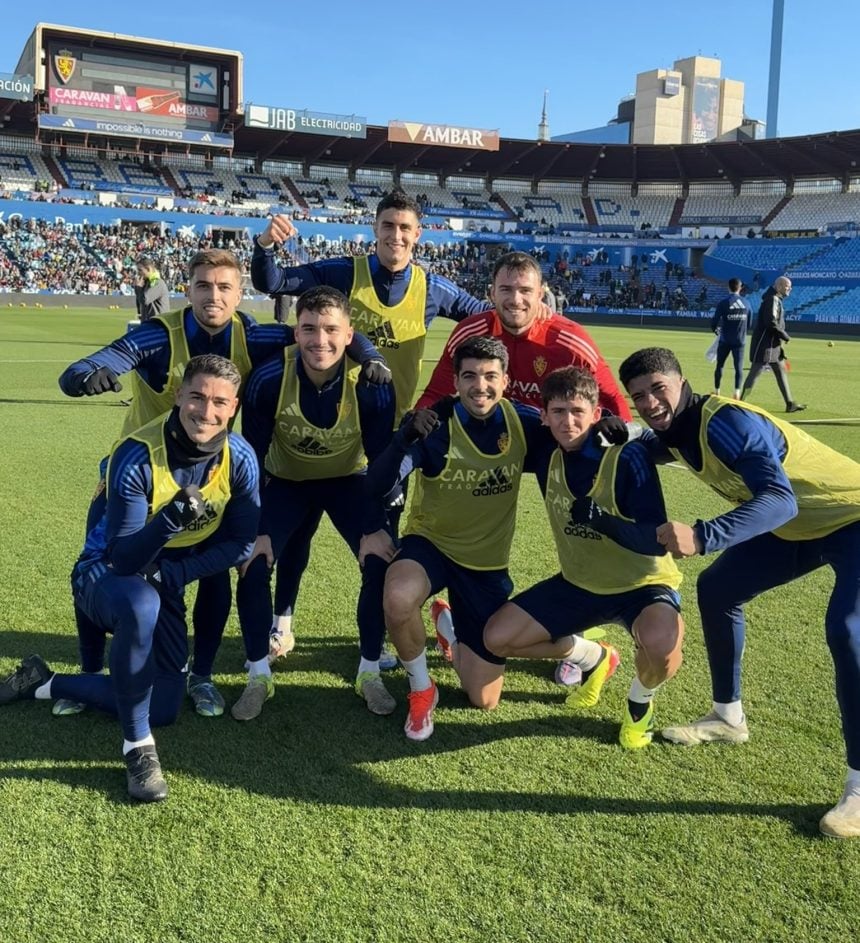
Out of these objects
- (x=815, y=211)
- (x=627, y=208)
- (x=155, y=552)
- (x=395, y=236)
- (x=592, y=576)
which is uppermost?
(x=627, y=208)

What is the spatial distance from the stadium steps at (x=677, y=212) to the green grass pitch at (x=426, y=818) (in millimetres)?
60064

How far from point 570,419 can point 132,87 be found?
5830cm

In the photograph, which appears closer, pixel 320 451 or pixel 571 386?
pixel 571 386

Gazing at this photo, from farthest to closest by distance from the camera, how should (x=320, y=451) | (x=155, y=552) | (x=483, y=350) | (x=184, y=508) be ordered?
(x=320, y=451) → (x=483, y=350) → (x=155, y=552) → (x=184, y=508)

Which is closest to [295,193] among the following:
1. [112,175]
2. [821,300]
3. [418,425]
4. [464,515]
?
[112,175]

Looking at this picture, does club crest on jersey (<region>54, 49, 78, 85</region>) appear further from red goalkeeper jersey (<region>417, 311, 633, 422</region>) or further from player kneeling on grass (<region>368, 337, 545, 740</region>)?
player kneeling on grass (<region>368, 337, 545, 740</region>)

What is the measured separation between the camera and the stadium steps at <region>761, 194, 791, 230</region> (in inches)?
2234

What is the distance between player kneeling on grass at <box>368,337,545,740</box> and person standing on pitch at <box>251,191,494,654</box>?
0.87 m

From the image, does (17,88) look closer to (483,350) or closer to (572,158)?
(572,158)

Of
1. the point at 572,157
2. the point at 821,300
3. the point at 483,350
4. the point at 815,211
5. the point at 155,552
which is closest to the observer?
the point at 155,552

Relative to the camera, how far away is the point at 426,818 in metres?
3.17

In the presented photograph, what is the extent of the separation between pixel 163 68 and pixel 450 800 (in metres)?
60.3

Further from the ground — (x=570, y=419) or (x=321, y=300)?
(x=321, y=300)

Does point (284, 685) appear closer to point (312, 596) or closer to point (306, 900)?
point (312, 596)
